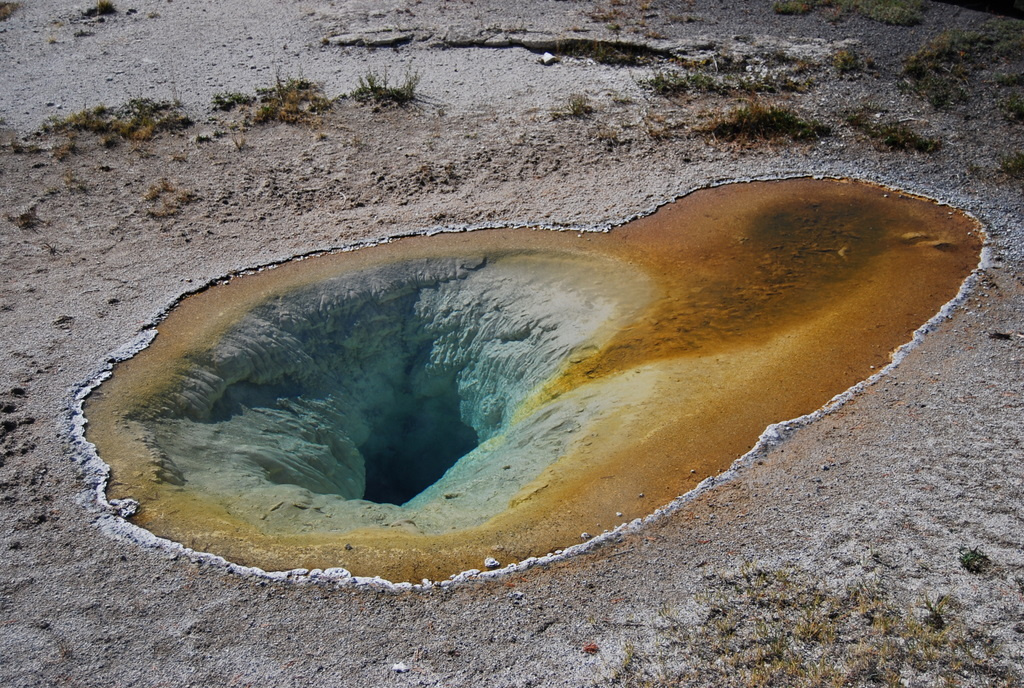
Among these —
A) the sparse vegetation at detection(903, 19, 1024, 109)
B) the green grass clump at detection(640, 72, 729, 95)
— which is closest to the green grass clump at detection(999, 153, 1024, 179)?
the sparse vegetation at detection(903, 19, 1024, 109)

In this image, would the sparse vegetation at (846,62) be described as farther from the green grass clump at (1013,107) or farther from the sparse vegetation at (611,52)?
the sparse vegetation at (611,52)

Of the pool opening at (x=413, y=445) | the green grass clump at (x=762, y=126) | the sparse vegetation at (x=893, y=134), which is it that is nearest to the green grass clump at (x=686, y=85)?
the green grass clump at (x=762, y=126)

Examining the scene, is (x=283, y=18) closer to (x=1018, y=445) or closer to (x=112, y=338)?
(x=112, y=338)

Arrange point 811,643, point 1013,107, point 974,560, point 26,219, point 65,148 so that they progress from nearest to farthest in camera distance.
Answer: point 811,643, point 974,560, point 26,219, point 1013,107, point 65,148

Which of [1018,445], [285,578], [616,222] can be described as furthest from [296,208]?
[1018,445]

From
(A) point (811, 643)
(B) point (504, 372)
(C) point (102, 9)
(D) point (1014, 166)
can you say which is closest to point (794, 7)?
(D) point (1014, 166)

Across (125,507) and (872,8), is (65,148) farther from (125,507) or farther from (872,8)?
(872,8)
